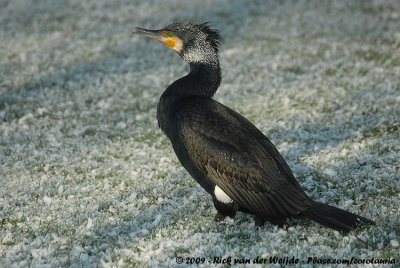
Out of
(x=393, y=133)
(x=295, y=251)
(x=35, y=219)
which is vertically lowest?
(x=35, y=219)

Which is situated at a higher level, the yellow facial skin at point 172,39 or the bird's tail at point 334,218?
the yellow facial skin at point 172,39

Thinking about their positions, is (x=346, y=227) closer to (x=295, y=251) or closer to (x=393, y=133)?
(x=295, y=251)

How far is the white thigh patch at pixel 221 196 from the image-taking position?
31.8ft

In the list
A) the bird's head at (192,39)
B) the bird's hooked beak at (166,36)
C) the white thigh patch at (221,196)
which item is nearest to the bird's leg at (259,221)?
the white thigh patch at (221,196)

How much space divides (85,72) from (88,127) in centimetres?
553

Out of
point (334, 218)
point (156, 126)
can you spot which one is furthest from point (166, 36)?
point (334, 218)

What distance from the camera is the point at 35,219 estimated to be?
10266 mm

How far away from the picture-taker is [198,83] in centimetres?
1065

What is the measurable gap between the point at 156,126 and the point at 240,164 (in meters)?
6.72

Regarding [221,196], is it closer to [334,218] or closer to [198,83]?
[334,218]

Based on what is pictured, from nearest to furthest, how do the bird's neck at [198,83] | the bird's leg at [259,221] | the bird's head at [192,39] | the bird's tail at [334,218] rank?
the bird's tail at [334,218] → the bird's leg at [259,221] → the bird's neck at [198,83] → the bird's head at [192,39]

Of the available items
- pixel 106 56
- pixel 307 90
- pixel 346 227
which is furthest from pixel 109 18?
pixel 346 227

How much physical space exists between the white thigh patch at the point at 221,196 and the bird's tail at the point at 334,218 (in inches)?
52.3

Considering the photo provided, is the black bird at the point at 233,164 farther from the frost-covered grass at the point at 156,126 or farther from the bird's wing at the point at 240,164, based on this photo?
the frost-covered grass at the point at 156,126
